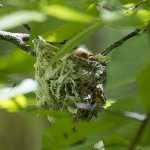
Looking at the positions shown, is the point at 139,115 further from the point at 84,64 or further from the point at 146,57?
the point at 84,64

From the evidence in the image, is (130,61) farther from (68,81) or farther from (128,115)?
(68,81)

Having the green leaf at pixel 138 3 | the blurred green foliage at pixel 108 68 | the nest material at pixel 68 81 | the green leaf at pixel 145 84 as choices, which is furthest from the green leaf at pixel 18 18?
the nest material at pixel 68 81

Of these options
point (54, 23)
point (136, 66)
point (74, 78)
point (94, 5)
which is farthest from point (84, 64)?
point (136, 66)

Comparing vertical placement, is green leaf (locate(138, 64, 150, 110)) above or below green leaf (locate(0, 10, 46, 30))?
below

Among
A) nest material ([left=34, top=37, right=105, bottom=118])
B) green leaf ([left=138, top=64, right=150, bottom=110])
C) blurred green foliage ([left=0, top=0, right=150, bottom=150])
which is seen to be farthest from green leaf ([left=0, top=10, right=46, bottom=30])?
nest material ([left=34, top=37, right=105, bottom=118])

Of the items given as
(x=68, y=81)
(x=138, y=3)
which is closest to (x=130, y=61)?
(x=138, y=3)

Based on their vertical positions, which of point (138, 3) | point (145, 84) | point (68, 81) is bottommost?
point (145, 84)

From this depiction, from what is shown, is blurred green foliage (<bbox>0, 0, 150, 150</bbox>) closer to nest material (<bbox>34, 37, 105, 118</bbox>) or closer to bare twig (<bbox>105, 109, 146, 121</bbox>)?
bare twig (<bbox>105, 109, 146, 121</bbox>)
